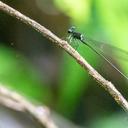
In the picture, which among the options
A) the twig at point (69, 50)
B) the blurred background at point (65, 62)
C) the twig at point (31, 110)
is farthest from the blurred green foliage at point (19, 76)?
the twig at point (69, 50)

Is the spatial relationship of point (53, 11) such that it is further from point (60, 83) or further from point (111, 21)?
point (111, 21)

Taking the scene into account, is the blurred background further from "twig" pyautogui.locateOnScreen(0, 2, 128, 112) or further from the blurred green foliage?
"twig" pyautogui.locateOnScreen(0, 2, 128, 112)

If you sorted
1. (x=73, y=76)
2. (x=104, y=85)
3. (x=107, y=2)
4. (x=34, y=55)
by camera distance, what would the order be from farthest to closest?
(x=34, y=55) < (x=73, y=76) < (x=107, y=2) < (x=104, y=85)

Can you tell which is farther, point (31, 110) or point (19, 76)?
point (19, 76)

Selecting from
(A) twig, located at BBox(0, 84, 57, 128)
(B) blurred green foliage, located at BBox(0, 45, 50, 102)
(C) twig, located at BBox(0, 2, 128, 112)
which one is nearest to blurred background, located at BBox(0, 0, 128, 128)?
(B) blurred green foliage, located at BBox(0, 45, 50, 102)

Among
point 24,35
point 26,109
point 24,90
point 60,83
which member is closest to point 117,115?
point 60,83

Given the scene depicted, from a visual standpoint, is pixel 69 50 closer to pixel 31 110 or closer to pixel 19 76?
pixel 31 110

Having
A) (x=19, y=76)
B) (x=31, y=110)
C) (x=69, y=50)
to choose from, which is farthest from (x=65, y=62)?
(x=69, y=50)

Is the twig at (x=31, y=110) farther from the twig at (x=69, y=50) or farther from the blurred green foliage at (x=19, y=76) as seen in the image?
the blurred green foliage at (x=19, y=76)
